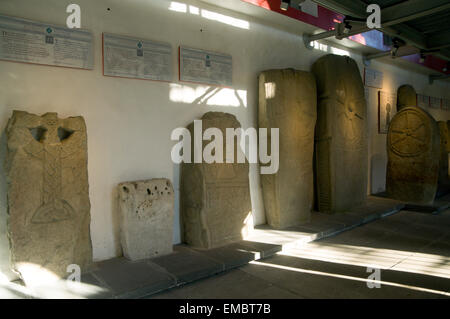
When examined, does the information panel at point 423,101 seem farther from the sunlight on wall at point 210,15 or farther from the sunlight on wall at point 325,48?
the sunlight on wall at point 210,15

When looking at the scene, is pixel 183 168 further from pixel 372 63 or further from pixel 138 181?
pixel 372 63

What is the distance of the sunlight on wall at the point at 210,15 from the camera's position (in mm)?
3593

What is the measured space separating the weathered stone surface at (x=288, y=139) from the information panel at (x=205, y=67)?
54 cm

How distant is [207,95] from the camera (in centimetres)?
390

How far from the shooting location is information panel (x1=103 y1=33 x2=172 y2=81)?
123 inches

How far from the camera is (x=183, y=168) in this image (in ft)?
11.9

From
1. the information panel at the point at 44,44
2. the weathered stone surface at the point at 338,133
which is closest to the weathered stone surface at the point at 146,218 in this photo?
the information panel at the point at 44,44

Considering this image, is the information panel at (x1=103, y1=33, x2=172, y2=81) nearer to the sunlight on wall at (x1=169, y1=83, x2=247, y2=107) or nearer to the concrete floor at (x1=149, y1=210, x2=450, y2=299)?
the sunlight on wall at (x1=169, y1=83, x2=247, y2=107)

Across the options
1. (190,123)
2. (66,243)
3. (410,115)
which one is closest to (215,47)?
(190,123)

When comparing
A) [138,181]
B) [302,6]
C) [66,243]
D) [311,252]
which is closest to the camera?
[66,243]

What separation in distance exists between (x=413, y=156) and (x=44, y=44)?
5783 millimetres

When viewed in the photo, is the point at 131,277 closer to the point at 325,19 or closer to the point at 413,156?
the point at 325,19

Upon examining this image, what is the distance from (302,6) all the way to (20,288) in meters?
4.63

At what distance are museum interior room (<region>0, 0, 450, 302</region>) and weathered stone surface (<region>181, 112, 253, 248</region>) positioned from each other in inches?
0.7
